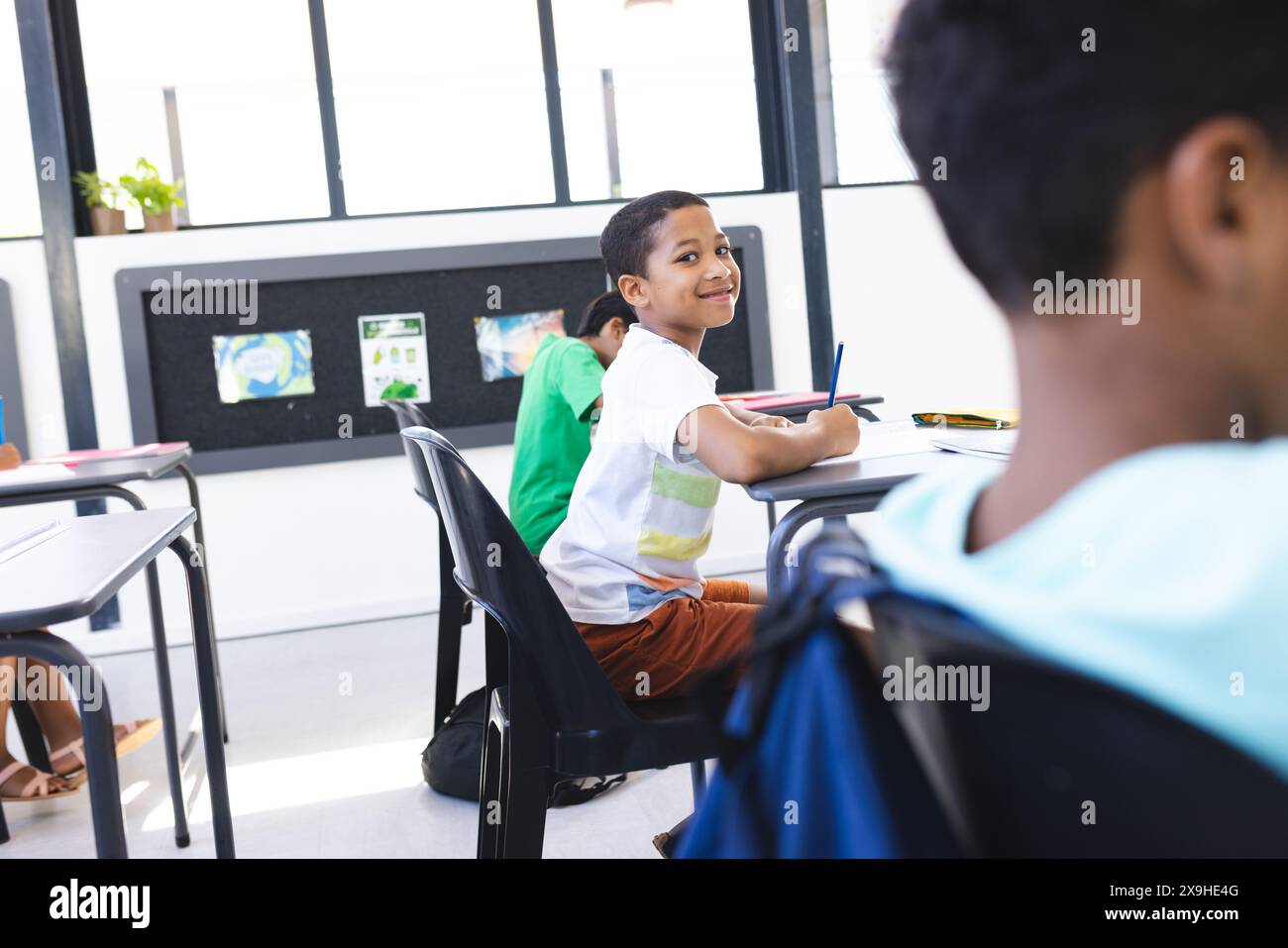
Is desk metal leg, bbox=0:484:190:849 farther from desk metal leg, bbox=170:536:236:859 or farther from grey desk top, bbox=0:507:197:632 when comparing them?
grey desk top, bbox=0:507:197:632

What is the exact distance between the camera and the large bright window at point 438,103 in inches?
144

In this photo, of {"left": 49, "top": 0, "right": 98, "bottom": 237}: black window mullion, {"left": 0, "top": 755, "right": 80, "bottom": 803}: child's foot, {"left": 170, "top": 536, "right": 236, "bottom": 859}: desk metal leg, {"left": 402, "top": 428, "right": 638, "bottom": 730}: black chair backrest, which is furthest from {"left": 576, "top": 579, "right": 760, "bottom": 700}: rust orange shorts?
{"left": 49, "top": 0, "right": 98, "bottom": 237}: black window mullion

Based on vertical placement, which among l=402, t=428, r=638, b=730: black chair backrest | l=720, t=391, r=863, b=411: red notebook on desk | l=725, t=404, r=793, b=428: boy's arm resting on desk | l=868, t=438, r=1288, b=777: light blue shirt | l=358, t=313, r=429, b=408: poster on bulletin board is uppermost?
l=358, t=313, r=429, b=408: poster on bulletin board

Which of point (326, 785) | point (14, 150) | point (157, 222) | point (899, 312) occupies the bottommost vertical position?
point (326, 785)

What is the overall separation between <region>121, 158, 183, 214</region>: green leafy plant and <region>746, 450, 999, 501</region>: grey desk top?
288cm

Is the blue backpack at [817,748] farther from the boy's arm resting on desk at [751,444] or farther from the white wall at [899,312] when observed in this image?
the white wall at [899,312]

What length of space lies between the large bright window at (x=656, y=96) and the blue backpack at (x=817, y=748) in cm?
364

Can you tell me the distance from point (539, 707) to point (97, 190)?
3.05 m

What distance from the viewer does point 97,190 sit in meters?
3.42

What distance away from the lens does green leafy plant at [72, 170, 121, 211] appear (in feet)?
11.2

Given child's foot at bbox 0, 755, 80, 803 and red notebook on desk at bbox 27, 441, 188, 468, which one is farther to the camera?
red notebook on desk at bbox 27, 441, 188, 468

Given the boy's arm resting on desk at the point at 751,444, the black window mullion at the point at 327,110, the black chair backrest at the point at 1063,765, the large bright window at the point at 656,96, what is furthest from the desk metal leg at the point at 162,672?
the large bright window at the point at 656,96

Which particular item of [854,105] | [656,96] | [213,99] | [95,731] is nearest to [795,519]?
[95,731]

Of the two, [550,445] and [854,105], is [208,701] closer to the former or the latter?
[550,445]
